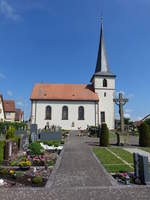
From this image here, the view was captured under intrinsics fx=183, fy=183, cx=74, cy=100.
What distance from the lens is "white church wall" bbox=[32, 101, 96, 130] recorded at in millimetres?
39469

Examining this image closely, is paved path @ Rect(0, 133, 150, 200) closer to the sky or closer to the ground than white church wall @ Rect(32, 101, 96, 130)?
closer to the ground

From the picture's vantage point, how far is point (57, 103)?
40219 mm

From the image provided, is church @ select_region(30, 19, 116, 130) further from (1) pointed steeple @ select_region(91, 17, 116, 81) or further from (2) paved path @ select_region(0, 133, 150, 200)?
(2) paved path @ select_region(0, 133, 150, 200)

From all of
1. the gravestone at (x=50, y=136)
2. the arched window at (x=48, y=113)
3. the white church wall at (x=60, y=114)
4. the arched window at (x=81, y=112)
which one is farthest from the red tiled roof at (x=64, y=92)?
the gravestone at (x=50, y=136)

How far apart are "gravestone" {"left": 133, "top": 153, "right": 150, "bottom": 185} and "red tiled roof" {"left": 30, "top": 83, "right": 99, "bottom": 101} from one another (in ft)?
112

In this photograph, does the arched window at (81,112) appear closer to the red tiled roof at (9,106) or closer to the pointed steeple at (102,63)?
the pointed steeple at (102,63)

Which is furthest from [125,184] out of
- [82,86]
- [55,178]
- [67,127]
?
[82,86]

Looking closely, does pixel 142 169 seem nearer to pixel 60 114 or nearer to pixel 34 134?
pixel 34 134

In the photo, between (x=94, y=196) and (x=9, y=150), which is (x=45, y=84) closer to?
(x=9, y=150)

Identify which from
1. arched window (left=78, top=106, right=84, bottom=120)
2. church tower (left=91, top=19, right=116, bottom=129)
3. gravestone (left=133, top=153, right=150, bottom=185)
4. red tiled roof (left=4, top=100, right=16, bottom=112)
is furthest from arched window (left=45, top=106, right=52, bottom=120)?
gravestone (left=133, top=153, right=150, bottom=185)

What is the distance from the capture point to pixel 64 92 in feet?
138

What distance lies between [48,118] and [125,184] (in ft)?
115

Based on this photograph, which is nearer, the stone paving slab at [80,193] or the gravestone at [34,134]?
the stone paving slab at [80,193]

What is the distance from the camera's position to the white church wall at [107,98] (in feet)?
134
